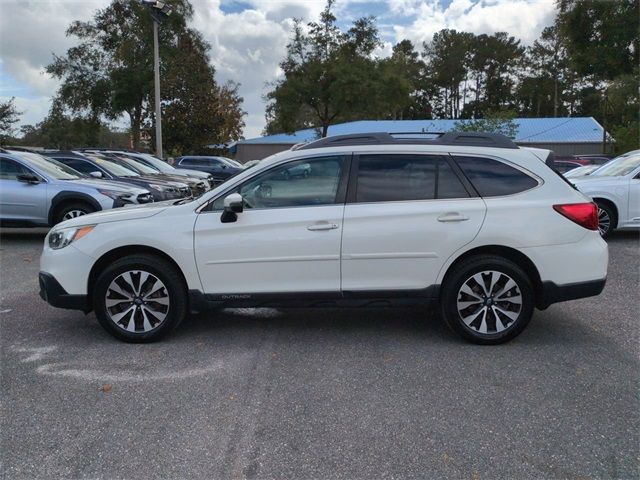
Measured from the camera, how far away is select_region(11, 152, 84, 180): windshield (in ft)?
33.0

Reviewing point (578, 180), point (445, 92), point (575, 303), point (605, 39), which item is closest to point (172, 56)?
point (605, 39)

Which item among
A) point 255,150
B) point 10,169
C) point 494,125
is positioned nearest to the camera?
point 10,169

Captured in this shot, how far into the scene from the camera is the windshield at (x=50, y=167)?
10055 millimetres

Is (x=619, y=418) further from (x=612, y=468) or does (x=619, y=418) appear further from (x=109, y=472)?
(x=109, y=472)

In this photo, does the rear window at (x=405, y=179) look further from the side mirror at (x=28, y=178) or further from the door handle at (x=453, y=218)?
the side mirror at (x=28, y=178)

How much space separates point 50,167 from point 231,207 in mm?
7311

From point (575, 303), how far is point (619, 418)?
2807 millimetres

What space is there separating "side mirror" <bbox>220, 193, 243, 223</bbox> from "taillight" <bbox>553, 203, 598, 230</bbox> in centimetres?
264

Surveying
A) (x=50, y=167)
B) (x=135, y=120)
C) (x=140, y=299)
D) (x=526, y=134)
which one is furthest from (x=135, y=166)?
(x=526, y=134)

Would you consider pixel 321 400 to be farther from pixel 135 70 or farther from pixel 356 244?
pixel 135 70

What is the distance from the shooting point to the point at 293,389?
3908mm

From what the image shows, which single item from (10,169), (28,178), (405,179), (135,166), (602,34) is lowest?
(405,179)

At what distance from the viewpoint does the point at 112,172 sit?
1303cm

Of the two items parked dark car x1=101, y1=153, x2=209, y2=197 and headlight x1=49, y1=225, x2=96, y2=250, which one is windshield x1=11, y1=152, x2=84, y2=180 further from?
headlight x1=49, y1=225, x2=96, y2=250
